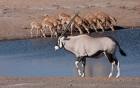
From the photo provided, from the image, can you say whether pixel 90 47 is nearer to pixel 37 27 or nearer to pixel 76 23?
pixel 37 27

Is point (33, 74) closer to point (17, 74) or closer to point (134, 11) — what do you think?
point (17, 74)

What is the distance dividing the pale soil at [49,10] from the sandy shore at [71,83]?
15.2 metres

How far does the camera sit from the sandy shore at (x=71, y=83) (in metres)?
13.0

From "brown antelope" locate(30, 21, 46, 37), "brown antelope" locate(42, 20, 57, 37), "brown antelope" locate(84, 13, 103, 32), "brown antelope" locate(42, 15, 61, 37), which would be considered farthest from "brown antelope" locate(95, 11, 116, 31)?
"brown antelope" locate(30, 21, 46, 37)

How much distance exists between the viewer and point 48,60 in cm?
2020

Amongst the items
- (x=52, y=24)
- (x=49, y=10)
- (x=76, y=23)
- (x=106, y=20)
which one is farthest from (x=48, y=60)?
(x=49, y=10)

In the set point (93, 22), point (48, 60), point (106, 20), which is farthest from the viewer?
point (93, 22)

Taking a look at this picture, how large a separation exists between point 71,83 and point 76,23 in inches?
675

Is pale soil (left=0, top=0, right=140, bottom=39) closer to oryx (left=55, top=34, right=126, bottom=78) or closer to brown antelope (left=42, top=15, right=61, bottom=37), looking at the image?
brown antelope (left=42, top=15, right=61, bottom=37)

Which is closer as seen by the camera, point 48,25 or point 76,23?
point 48,25

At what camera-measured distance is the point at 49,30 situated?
30.6 metres

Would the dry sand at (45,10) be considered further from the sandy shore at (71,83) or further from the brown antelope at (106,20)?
the sandy shore at (71,83)

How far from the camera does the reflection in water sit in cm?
1710

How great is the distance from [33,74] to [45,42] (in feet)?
32.0
